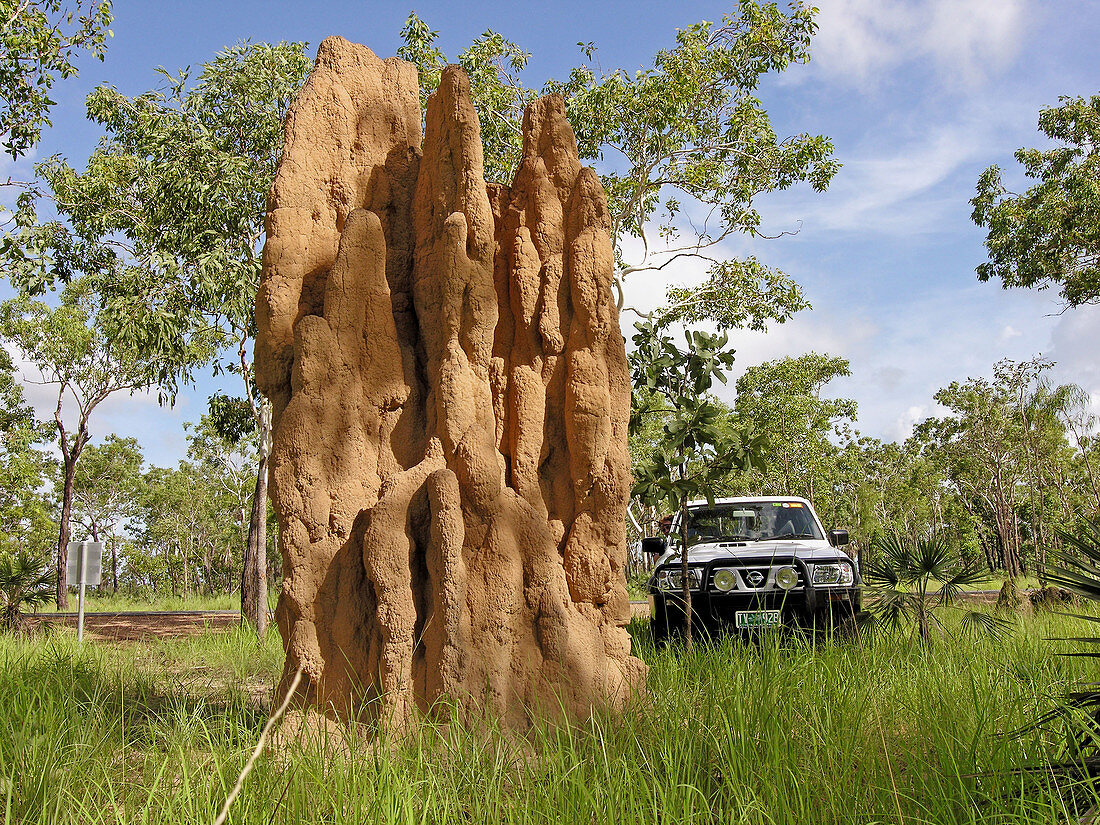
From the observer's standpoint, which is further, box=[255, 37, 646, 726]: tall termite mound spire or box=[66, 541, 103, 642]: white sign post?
box=[66, 541, 103, 642]: white sign post

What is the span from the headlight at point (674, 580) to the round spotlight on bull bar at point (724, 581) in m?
0.36

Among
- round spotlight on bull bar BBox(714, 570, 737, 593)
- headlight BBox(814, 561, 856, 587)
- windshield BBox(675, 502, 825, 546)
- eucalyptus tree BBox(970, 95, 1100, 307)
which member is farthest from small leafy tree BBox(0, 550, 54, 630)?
eucalyptus tree BBox(970, 95, 1100, 307)

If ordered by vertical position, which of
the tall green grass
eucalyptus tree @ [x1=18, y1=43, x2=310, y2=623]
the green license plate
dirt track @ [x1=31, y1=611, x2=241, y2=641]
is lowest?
dirt track @ [x1=31, y1=611, x2=241, y2=641]

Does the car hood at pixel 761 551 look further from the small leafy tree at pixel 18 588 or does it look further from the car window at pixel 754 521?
the small leafy tree at pixel 18 588

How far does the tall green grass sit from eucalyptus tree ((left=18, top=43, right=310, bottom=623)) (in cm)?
606

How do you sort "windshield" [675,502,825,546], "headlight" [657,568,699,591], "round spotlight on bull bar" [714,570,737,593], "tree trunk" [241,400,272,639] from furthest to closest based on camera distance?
"tree trunk" [241,400,272,639] → "windshield" [675,502,825,546] → "headlight" [657,568,699,591] → "round spotlight on bull bar" [714,570,737,593]

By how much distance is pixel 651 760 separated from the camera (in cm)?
354

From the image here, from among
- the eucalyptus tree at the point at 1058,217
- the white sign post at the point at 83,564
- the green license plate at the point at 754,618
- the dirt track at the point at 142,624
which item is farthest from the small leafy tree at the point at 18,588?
the eucalyptus tree at the point at 1058,217

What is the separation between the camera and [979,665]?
17.3ft

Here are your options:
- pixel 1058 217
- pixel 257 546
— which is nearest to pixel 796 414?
pixel 1058 217

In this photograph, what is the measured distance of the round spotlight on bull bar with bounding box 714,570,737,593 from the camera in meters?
6.62

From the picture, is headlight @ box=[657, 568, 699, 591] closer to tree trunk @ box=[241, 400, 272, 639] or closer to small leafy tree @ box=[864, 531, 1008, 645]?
small leafy tree @ box=[864, 531, 1008, 645]

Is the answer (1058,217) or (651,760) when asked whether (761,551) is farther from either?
(1058,217)

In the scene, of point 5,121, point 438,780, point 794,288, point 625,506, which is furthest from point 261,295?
point 794,288
